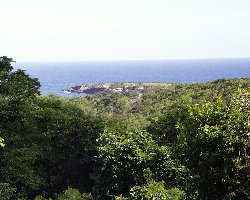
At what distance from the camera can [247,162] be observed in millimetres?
14109

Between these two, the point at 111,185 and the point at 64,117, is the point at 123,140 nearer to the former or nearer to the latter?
the point at 111,185

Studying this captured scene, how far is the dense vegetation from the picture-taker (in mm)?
14523

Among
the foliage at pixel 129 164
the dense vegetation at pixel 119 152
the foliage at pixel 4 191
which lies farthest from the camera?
the foliage at pixel 129 164

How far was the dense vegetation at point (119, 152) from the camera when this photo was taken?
1452cm

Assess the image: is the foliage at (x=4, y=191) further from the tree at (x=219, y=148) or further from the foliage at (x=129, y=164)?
the tree at (x=219, y=148)

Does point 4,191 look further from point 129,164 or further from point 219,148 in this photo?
point 219,148

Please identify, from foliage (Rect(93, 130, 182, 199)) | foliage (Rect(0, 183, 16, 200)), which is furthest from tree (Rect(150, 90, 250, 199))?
foliage (Rect(0, 183, 16, 200))

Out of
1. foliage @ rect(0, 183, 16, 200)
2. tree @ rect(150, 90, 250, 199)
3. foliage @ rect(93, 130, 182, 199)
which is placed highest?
tree @ rect(150, 90, 250, 199)

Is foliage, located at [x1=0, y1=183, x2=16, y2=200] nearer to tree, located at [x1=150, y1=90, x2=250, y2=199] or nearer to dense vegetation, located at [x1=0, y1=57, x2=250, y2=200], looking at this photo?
dense vegetation, located at [x1=0, y1=57, x2=250, y2=200]

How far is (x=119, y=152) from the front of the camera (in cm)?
2598

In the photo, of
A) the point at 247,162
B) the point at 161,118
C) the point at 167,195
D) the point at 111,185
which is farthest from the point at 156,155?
the point at 247,162

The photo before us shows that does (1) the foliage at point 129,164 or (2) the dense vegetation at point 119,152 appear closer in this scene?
(2) the dense vegetation at point 119,152

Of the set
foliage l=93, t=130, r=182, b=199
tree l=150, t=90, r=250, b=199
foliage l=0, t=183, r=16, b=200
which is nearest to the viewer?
tree l=150, t=90, r=250, b=199

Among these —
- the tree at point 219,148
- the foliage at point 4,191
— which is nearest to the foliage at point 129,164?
the foliage at point 4,191
